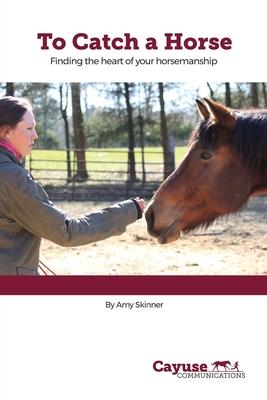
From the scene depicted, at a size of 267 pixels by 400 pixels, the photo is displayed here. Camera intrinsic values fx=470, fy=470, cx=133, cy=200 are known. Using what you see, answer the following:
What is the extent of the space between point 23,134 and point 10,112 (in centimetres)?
12

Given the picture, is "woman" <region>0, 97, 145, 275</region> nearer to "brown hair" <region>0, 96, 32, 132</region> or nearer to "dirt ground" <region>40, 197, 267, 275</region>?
"brown hair" <region>0, 96, 32, 132</region>

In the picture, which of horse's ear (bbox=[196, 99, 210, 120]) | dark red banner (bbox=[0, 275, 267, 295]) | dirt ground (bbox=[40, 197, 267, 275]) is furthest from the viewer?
dirt ground (bbox=[40, 197, 267, 275])

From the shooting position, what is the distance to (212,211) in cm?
331

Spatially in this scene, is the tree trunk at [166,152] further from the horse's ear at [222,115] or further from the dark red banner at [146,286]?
the horse's ear at [222,115]

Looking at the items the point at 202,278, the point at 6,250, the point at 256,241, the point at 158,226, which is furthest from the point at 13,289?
the point at 256,241

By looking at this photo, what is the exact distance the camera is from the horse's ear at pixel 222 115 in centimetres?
304

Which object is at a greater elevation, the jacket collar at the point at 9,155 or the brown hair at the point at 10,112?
the brown hair at the point at 10,112

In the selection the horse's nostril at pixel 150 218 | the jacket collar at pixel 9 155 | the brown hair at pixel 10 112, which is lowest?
the horse's nostril at pixel 150 218

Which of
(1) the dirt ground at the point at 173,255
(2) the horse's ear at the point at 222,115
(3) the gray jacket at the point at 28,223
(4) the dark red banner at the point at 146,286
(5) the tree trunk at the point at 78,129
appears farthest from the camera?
(5) the tree trunk at the point at 78,129

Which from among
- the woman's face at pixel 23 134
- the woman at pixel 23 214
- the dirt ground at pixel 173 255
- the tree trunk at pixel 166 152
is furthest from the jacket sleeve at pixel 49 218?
the tree trunk at pixel 166 152

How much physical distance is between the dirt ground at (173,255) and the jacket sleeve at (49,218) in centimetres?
375

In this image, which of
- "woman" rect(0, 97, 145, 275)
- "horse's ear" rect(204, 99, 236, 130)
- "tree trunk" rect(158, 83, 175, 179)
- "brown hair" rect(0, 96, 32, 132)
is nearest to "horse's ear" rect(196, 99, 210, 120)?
"horse's ear" rect(204, 99, 236, 130)

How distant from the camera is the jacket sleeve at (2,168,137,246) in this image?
7.30 feet

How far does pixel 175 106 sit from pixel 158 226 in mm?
17311
